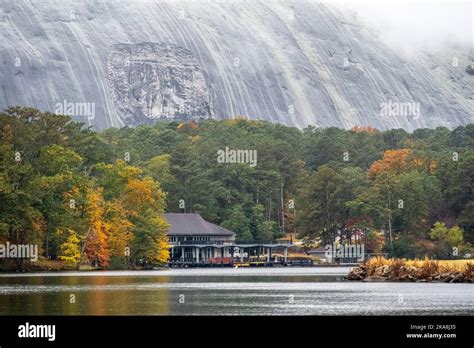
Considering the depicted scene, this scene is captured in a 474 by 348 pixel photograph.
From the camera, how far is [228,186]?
133m

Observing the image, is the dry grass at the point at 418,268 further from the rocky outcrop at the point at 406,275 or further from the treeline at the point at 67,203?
the treeline at the point at 67,203

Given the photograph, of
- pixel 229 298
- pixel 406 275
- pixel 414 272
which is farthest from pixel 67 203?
pixel 229 298

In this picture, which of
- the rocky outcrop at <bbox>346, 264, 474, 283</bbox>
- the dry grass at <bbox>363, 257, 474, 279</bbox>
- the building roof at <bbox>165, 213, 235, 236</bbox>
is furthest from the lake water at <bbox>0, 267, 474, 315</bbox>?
the building roof at <bbox>165, 213, 235, 236</bbox>

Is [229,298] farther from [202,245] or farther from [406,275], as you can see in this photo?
[202,245]

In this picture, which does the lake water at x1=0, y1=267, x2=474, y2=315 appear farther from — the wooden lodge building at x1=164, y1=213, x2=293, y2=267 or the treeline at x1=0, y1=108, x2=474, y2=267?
the wooden lodge building at x1=164, y1=213, x2=293, y2=267

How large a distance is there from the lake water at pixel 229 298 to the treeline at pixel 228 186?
23.1 meters

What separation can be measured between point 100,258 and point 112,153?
25.2m

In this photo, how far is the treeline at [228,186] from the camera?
307 ft

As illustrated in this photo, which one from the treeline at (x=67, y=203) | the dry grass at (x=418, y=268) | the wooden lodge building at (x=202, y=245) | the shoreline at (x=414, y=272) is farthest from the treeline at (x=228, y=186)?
the dry grass at (x=418, y=268)

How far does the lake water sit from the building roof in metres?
50.2

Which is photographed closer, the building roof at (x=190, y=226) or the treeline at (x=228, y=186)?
the treeline at (x=228, y=186)

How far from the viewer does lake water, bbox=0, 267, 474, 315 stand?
45.5m
